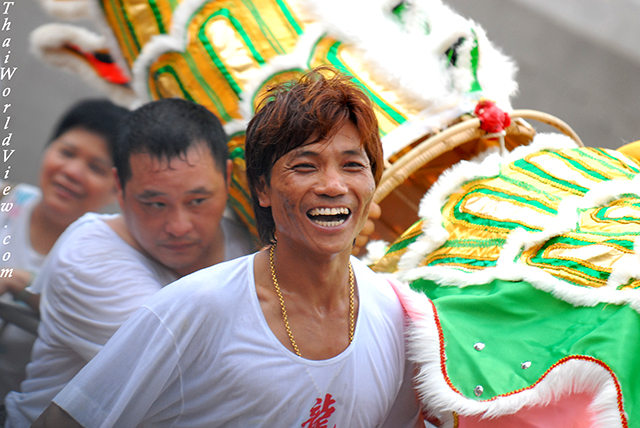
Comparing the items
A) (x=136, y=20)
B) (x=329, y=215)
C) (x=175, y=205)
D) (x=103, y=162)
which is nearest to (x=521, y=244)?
(x=329, y=215)


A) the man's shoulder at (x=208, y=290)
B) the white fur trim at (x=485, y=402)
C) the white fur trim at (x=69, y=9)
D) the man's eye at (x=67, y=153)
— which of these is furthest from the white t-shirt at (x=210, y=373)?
the white fur trim at (x=69, y=9)

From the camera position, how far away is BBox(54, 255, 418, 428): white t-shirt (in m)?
0.78

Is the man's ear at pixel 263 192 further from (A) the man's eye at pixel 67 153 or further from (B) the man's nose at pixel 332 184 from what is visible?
(A) the man's eye at pixel 67 153

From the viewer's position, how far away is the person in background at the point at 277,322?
0.78 metres

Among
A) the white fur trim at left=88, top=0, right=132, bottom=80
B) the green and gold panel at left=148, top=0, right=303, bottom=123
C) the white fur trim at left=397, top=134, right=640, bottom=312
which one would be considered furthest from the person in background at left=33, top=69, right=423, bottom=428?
the white fur trim at left=88, top=0, right=132, bottom=80

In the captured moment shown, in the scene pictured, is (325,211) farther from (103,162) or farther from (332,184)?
(103,162)

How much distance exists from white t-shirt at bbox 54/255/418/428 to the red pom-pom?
68 centimetres

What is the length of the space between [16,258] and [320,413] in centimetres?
89

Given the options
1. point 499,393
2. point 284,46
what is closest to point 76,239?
point 284,46

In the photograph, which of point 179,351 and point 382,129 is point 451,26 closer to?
point 382,129

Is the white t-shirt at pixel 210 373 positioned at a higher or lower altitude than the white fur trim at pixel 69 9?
lower

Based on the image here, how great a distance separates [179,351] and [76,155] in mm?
763

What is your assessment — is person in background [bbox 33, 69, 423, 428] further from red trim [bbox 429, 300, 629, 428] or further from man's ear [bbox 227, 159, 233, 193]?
man's ear [bbox 227, 159, 233, 193]

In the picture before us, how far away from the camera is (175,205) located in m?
1.16
